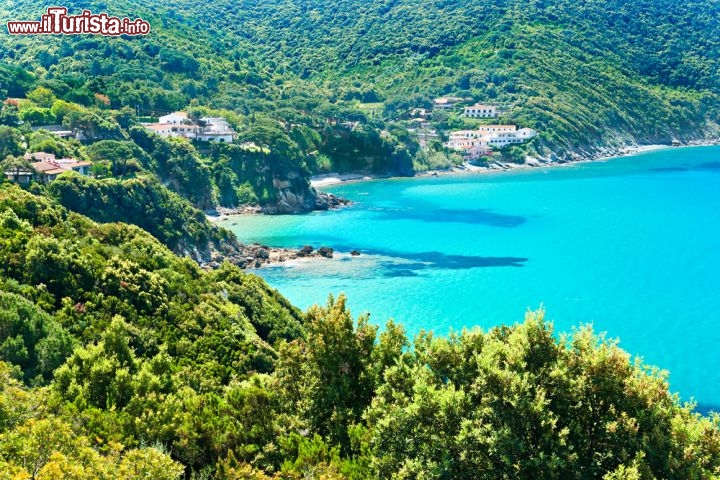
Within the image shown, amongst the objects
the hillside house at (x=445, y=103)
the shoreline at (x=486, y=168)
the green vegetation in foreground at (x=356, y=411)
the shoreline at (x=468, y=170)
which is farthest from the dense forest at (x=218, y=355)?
the hillside house at (x=445, y=103)

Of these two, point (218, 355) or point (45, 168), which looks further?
point (45, 168)

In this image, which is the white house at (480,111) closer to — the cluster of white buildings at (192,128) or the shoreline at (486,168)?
the shoreline at (486,168)

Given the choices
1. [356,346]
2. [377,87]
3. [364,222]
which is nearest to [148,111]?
[364,222]

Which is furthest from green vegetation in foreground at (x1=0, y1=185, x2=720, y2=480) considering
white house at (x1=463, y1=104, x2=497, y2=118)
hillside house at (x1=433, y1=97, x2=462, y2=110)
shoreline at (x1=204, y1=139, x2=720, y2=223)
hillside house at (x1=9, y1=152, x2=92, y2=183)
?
hillside house at (x1=433, y1=97, x2=462, y2=110)

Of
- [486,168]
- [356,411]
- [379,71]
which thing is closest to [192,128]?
[486,168]

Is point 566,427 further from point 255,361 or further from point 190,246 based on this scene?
point 190,246

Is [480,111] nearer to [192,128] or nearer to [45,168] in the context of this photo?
[192,128]
